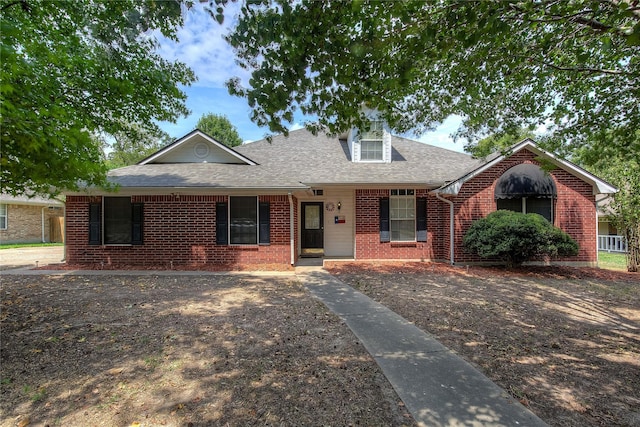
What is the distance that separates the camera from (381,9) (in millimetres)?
3121

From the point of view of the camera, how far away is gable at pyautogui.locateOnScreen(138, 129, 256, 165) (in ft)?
40.8

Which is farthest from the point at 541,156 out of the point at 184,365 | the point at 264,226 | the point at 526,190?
the point at 184,365

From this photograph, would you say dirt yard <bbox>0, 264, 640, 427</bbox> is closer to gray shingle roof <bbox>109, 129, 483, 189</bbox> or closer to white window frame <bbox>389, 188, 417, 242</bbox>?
gray shingle roof <bbox>109, 129, 483, 189</bbox>

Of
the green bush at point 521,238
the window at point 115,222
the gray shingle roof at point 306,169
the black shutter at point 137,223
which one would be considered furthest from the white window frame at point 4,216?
the green bush at point 521,238

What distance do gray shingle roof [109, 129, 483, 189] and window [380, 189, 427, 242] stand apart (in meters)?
0.78

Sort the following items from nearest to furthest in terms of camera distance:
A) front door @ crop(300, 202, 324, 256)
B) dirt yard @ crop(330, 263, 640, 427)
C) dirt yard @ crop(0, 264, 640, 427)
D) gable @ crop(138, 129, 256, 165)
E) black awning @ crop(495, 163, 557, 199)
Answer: dirt yard @ crop(0, 264, 640, 427) < dirt yard @ crop(330, 263, 640, 427) < black awning @ crop(495, 163, 557, 199) < gable @ crop(138, 129, 256, 165) < front door @ crop(300, 202, 324, 256)

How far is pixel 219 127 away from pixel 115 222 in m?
27.5

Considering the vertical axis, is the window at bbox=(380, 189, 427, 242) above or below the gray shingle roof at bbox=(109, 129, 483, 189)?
below

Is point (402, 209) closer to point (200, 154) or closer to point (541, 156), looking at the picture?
point (541, 156)

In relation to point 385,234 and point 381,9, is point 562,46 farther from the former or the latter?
point 385,234

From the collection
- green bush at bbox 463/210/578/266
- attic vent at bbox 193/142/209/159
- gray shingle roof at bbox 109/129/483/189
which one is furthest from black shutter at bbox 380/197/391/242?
attic vent at bbox 193/142/209/159

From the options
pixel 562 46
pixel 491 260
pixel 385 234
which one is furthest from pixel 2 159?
pixel 491 260

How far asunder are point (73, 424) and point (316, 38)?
3.96 meters

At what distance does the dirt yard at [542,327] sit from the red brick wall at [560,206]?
1429 mm
